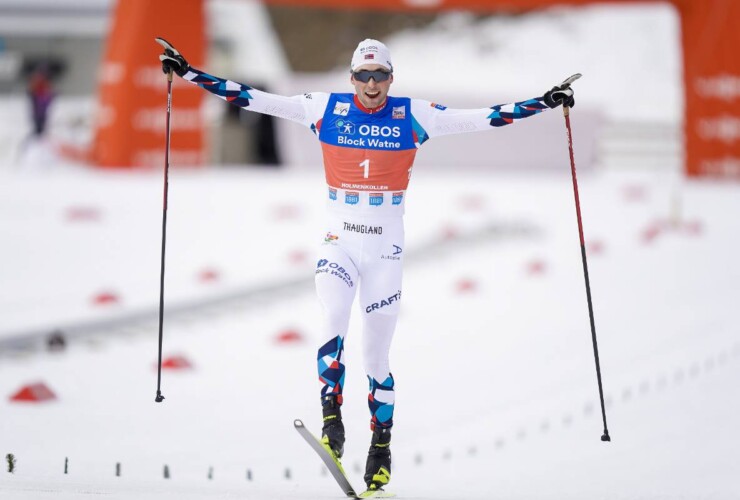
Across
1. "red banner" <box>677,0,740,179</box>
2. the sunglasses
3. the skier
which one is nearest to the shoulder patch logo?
the skier

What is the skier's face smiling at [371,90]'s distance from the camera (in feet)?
18.8

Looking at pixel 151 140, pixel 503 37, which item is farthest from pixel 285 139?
pixel 503 37

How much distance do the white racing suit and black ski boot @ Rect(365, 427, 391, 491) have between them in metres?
0.38

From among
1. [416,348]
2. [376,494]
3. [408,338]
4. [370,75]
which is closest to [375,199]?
[370,75]

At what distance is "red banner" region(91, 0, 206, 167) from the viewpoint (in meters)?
19.1

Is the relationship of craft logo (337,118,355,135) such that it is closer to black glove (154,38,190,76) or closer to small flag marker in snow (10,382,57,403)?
black glove (154,38,190,76)

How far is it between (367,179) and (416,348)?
5062mm

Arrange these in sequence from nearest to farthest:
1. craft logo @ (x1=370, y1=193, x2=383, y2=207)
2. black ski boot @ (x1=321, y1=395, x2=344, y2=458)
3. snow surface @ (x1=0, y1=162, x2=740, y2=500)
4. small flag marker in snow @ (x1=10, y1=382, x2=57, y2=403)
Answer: black ski boot @ (x1=321, y1=395, x2=344, y2=458)
craft logo @ (x1=370, y1=193, x2=383, y2=207)
snow surface @ (x1=0, y1=162, x2=740, y2=500)
small flag marker in snow @ (x1=10, y1=382, x2=57, y2=403)

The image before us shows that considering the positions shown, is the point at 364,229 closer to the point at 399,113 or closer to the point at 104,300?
the point at 399,113

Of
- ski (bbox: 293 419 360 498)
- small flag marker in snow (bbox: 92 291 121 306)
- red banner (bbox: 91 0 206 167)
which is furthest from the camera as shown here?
red banner (bbox: 91 0 206 167)

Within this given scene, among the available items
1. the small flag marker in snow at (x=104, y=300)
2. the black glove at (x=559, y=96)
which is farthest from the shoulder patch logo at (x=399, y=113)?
the small flag marker in snow at (x=104, y=300)

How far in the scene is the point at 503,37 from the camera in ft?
136

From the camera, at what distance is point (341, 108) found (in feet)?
19.2

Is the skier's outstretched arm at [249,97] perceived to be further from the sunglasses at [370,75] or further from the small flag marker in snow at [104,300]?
the small flag marker in snow at [104,300]
